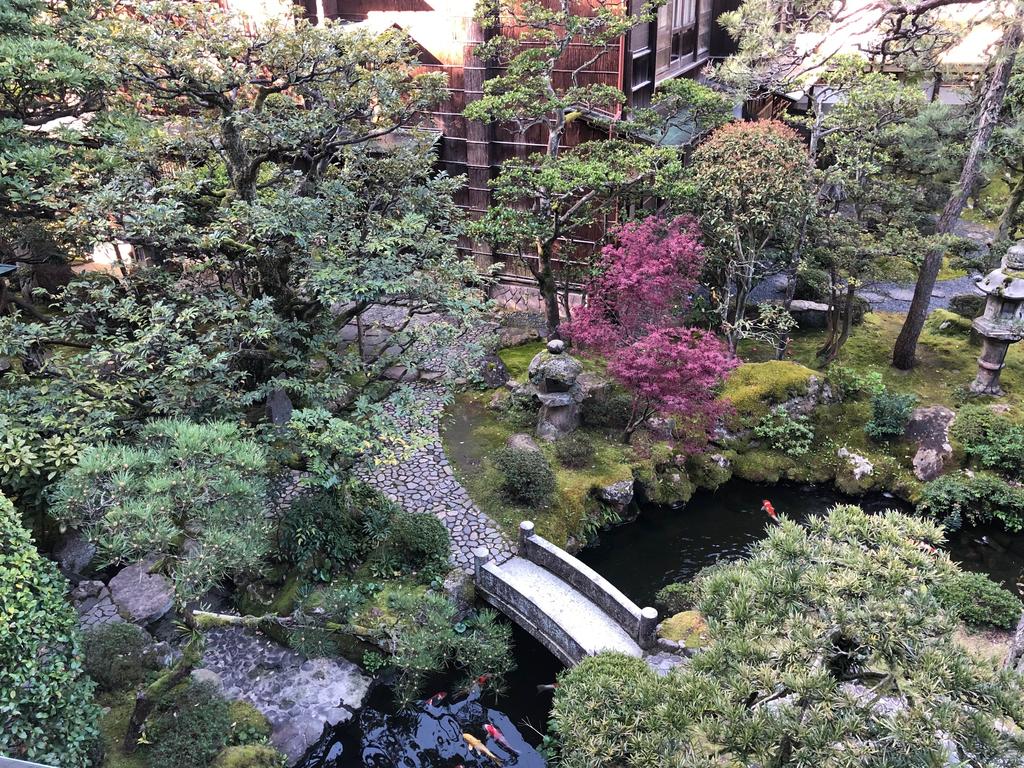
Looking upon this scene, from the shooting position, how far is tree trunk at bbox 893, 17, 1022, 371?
16016 mm

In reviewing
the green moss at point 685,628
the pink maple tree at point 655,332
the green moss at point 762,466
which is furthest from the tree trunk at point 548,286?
the green moss at point 685,628

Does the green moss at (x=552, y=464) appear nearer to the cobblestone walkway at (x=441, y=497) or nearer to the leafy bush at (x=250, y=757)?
the cobblestone walkway at (x=441, y=497)

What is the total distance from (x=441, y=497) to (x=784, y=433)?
8840 millimetres

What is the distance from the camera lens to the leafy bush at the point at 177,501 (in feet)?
27.9

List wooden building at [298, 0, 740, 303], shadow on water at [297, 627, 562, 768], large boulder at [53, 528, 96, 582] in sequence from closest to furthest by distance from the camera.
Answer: shadow on water at [297, 627, 562, 768], large boulder at [53, 528, 96, 582], wooden building at [298, 0, 740, 303]

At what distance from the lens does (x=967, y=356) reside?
20578 millimetres

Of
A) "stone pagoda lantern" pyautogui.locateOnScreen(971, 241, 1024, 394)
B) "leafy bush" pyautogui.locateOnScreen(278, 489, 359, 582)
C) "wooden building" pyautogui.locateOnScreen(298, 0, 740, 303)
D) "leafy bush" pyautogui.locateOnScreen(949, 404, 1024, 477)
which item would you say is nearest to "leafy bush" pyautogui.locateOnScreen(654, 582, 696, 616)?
"leafy bush" pyautogui.locateOnScreen(278, 489, 359, 582)


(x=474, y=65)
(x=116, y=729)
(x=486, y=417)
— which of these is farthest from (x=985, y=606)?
(x=474, y=65)

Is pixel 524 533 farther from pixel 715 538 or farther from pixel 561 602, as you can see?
pixel 715 538

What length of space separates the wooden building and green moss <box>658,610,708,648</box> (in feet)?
45.3

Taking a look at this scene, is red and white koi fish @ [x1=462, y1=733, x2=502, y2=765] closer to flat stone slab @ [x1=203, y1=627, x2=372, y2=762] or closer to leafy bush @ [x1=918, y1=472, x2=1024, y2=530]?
flat stone slab @ [x1=203, y1=627, x2=372, y2=762]

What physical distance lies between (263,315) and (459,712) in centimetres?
757

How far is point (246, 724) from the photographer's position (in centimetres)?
1112

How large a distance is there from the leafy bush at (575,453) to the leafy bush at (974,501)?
7.59 m
